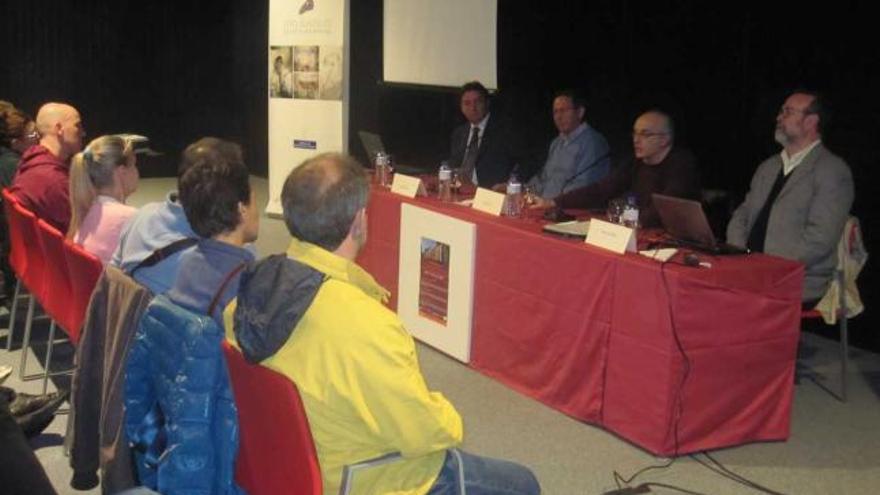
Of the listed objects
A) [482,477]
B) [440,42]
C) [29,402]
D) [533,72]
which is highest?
[440,42]

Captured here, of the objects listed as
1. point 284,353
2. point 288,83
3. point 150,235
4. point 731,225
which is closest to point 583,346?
point 731,225

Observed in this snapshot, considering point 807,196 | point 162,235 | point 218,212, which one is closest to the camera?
point 218,212

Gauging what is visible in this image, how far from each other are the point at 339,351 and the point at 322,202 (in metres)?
0.33

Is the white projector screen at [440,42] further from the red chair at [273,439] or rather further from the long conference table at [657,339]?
the red chair at [273,439]

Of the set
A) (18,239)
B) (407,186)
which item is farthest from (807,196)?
(18,239)

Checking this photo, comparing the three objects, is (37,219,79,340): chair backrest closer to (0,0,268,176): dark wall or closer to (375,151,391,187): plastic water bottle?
(375,151,391,187): plastic water bottle

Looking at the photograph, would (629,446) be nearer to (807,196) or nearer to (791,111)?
(807,196)

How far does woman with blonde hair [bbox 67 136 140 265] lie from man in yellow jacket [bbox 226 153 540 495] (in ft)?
4.95

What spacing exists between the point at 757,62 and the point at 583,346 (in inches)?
89.6

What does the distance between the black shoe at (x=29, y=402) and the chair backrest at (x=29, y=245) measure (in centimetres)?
52

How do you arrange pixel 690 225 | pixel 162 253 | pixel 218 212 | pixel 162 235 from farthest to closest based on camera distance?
1. pixel 690 225
2. pixel 162 235
3. pixel 162 253
4. pixel 218 212

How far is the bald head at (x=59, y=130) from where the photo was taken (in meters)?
4.39

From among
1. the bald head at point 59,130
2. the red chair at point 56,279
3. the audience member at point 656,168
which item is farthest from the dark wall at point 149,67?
Answer: the audience member at point 656,168

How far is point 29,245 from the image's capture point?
3.83 meters
